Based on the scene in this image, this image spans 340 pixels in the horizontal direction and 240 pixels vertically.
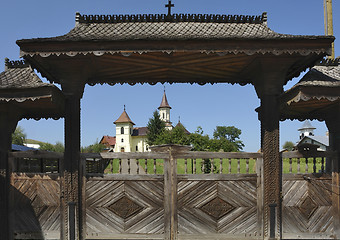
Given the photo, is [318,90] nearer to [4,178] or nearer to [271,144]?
[271,144]

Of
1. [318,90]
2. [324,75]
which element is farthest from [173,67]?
[324,75]

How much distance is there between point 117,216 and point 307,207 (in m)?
4.53

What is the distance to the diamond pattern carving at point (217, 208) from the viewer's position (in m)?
6.00

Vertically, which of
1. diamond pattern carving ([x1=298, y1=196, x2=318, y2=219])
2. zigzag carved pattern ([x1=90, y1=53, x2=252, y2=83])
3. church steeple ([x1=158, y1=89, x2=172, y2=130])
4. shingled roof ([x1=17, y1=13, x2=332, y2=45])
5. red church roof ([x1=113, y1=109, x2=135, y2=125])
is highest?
church steeple ([x1=158, y1=89, x2=172, y2=130])

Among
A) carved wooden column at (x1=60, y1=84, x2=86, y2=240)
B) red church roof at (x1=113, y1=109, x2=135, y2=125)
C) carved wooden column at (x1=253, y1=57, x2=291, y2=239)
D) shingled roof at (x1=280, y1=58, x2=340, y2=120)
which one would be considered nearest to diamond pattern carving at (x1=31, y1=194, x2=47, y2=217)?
carved wooden column at (x1=60, y1=84, x2=86, y2=240)

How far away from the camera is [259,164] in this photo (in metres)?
5.97

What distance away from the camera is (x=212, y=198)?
5988 millimetres

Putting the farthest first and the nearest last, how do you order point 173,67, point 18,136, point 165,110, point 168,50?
1. point 165,110
2. point 18,136
3. point 173,67
4. point 168,50

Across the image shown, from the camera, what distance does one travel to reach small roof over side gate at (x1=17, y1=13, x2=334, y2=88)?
515 cm

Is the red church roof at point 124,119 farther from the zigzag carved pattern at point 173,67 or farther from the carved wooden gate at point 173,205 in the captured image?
the carved wooden gate at point 173,205

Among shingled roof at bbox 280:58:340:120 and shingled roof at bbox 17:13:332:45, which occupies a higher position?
shingled roof at bbox 17:13:332:45

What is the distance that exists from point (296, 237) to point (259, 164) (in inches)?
76.5

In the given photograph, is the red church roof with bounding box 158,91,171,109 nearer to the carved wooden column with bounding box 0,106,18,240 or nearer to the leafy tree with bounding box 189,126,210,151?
the leafy tree with bounding box 189,126,210,151

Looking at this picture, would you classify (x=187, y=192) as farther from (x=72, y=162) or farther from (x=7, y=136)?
(x=7, y=136)
